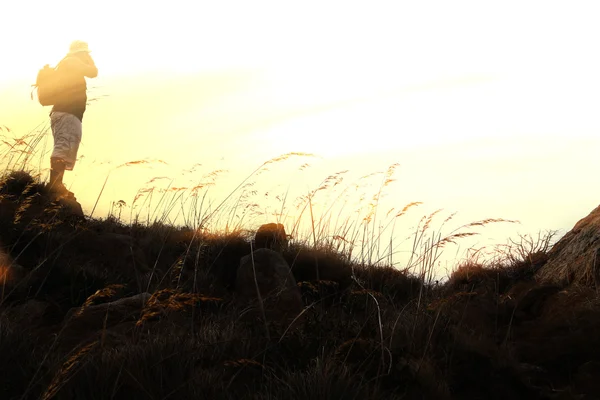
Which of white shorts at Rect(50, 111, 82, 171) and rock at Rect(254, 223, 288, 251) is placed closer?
rock at Rect(254, 223, 288, 251)

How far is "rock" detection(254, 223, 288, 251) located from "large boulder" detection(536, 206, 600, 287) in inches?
127

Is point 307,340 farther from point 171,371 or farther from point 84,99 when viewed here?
point 84,99

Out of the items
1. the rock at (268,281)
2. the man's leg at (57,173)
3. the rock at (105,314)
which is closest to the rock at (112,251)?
the rock at (268,281)

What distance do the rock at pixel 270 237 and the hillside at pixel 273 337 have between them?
40.2 inches

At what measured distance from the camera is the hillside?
142 inches

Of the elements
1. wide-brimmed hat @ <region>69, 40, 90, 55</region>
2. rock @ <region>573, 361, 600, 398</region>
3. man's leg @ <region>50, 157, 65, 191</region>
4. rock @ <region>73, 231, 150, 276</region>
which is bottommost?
rock @ <region>573, 361, 600, 398</region>

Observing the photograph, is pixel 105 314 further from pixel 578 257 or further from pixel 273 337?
pixel 578 257

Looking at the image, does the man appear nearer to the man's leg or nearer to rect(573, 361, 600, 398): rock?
the man's leg

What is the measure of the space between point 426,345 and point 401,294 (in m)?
3.95

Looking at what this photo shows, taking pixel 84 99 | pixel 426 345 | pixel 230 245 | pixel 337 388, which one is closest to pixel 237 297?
pixel 230 245

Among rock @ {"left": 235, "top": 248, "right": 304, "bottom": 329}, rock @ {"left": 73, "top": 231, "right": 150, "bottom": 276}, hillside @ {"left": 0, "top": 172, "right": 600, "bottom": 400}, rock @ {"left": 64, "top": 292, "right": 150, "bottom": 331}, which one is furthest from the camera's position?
rock @ {"left": 73, "top": 231, "right": 150, "bottom": 276}

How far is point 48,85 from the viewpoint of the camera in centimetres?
987

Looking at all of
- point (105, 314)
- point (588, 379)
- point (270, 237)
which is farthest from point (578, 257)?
point (105, 314)

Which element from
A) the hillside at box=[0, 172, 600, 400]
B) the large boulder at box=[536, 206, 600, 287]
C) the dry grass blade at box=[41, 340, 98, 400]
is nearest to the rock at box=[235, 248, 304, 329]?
the hillside at box=[0, 172, 600, 400]
